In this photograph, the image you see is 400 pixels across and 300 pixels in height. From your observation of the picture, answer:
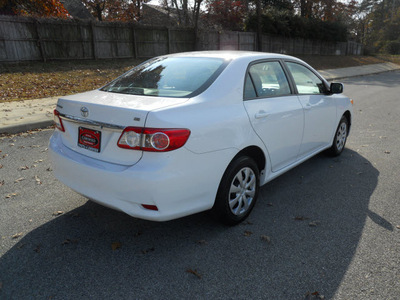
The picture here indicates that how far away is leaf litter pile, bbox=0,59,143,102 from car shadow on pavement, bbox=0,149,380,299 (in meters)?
8.34

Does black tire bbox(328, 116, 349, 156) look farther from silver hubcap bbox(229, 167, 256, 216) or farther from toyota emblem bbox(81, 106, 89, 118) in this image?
toyota emblem bbox(81, 106, 89, 118)

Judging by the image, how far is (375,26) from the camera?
62.0 m

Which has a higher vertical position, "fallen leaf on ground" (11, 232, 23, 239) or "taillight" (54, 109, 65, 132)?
"taillight" (54, 109, 65, 132)

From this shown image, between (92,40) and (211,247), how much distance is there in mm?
17547

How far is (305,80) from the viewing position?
179 inches

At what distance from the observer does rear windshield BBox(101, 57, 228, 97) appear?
3.14m

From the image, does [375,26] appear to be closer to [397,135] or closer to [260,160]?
[397,135]

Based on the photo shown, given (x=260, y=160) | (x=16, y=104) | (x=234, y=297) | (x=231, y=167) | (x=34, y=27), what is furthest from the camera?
(x=34, y=27)

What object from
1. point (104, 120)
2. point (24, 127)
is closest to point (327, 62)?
point (24, 127)

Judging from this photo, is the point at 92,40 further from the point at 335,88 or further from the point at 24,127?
the point at 335,88

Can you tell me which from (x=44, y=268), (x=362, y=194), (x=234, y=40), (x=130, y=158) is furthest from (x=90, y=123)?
(x=234, y=40)

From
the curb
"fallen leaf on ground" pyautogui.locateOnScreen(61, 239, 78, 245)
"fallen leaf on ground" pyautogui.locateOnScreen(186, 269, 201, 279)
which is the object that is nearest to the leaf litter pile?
the curb

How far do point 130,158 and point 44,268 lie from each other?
1130 millimetres

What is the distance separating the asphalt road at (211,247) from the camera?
2.49 metres
